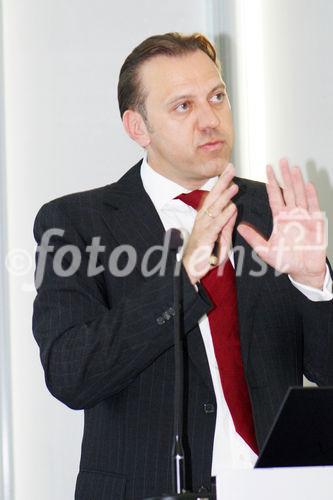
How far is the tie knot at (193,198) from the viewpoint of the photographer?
2.50 meters

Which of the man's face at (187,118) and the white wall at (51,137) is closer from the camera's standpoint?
the man's face at (187,118)

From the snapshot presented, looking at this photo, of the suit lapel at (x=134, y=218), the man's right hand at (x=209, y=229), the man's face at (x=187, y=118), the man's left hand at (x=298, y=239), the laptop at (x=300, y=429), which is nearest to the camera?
the laptop at (x=300, y=429)

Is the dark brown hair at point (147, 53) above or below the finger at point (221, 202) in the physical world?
above

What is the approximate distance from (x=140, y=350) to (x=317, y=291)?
1.44 feet

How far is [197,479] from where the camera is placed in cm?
218

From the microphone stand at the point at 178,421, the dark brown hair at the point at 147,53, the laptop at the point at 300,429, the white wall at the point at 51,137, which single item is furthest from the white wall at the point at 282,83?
the laptop at the point at 300,429

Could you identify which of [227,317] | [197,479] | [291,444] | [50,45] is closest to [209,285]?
[227,317]

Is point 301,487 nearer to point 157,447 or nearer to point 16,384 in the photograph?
point 157,447

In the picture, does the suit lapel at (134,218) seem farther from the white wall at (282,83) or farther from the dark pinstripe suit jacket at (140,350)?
the white wall at (282,83)

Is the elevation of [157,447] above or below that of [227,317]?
below

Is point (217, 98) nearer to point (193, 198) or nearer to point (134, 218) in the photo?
point (193, 198)

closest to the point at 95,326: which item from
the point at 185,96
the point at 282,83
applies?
the point at 185,96

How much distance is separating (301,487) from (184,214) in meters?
1.09

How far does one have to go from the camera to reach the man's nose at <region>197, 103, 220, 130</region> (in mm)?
2523
